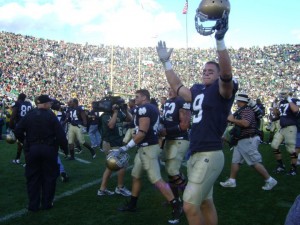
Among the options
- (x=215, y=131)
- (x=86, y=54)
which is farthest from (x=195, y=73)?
(x=215, y=131)

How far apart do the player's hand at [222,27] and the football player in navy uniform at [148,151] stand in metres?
2.49

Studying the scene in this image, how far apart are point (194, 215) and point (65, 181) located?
16.0ft

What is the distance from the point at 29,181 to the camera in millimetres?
5645

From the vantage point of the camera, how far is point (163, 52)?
3740 millimetres

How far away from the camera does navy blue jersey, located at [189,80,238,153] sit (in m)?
3.37

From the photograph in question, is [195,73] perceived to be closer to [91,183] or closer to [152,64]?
[152,64]

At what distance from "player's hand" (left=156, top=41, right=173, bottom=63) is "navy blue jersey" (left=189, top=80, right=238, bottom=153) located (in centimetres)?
53

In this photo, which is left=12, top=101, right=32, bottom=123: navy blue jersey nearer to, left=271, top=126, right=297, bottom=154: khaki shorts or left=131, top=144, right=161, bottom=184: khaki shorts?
left=131, top=144, right=161, bottom=184: khaki shorts

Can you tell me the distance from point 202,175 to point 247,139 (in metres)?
3.81

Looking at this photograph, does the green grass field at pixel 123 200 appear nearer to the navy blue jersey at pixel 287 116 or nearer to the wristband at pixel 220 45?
the navy blue jersey at pixel 287 116

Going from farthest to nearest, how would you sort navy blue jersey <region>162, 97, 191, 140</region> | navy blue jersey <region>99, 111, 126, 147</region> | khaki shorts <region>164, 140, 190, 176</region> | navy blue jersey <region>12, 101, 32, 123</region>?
navy blue jersey <region>12, 101, 32, 123</region>, navy blue jersey <region>99, 111, 126, 147</region>, navy blue jersey <region>162, 97, 191, 140</region>, khaki shorts <region>164, 140, 190, 176</region>

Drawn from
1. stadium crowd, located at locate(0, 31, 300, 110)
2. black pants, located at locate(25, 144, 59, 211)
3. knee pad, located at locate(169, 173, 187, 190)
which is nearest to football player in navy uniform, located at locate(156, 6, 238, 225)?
knee pad, located at locate(169, 173, 187, 190)

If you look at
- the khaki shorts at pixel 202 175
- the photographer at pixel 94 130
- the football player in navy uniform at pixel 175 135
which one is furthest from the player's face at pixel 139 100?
the photographer at pixel 94 130

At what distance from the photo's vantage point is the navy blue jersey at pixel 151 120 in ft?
17.1
